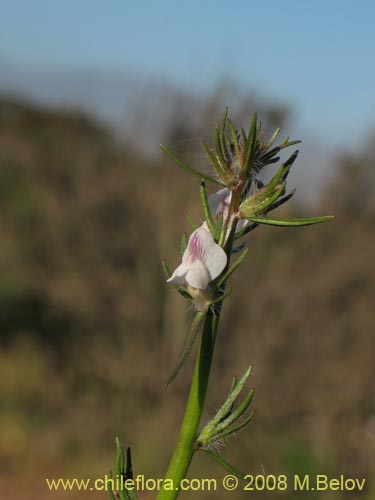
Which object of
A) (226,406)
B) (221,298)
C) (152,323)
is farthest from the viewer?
(152,323)

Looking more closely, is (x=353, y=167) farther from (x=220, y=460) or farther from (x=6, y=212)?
(x=220, y=460)

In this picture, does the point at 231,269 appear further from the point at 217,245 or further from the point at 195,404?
the point at 195,404

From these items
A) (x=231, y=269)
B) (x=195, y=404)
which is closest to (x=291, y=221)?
(x=231, y=269)

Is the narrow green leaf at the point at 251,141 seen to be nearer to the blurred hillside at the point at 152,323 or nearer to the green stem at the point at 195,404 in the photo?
the green stem at the point at 195,404

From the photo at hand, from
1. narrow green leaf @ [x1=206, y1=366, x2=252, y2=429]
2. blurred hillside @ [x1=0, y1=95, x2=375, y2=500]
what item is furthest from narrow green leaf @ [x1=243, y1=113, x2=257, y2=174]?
blurred hillside @ [x1=0, y1=95, x2=375, y2=500]

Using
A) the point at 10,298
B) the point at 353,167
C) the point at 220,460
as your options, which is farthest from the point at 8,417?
the point at 220,460

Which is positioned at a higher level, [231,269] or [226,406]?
[231,269]
